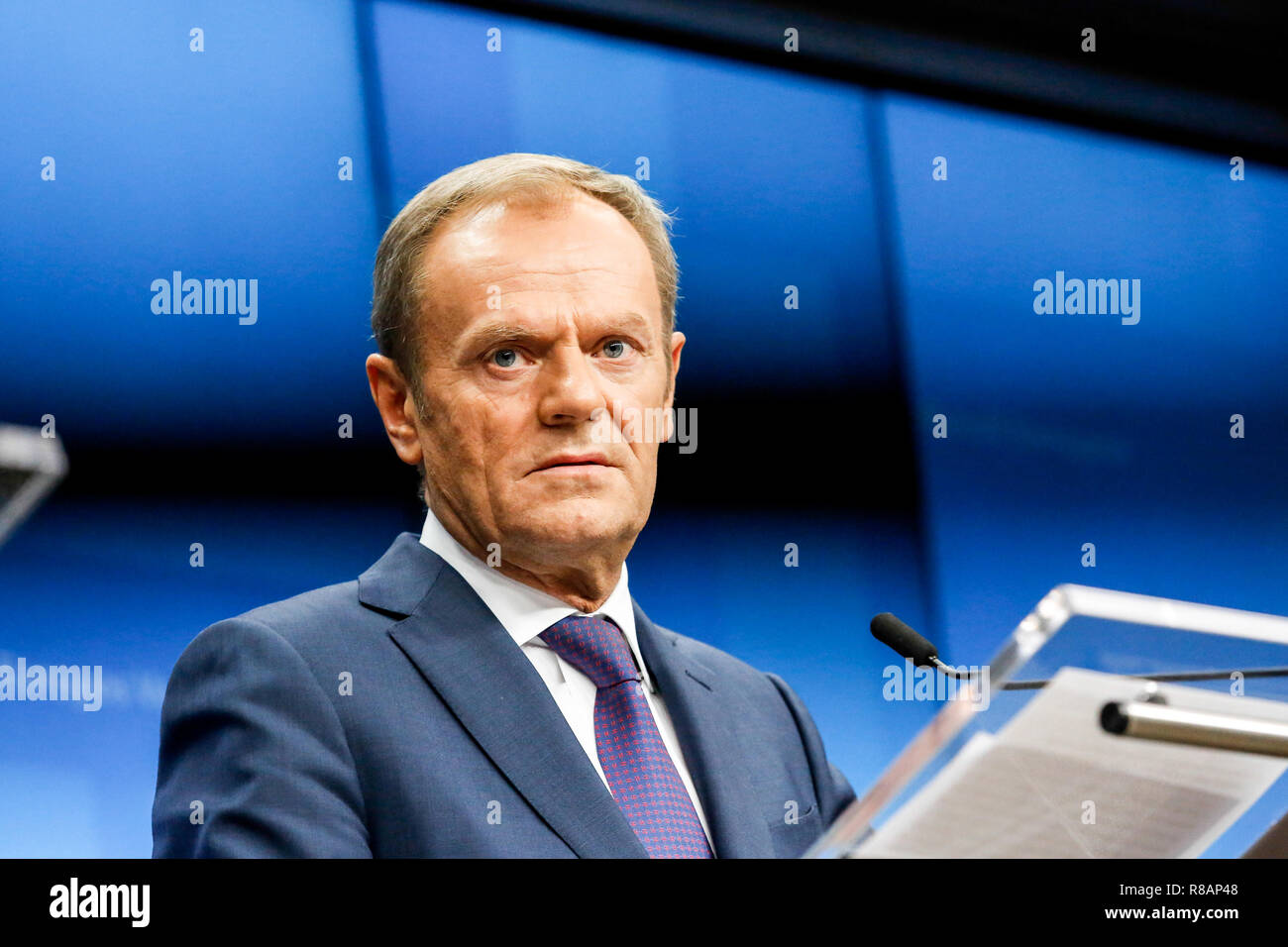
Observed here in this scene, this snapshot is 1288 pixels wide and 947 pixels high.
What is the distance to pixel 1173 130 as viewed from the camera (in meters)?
3.56

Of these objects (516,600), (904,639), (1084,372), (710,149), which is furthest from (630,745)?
(1084,372)

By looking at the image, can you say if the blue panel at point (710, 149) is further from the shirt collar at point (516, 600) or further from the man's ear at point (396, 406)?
the shirt collar at point (516, 600)

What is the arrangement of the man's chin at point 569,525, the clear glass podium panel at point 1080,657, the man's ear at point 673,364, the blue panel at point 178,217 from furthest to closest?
the blue panel at point 178,217 → the man's ear at point 673,364 → the man's chin at point 569,525 → the clear glass podium panel at point 1080,657

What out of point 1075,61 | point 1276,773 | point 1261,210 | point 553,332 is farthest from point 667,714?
point 1261,210

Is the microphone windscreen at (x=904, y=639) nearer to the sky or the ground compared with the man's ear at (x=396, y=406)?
nearer to the ground

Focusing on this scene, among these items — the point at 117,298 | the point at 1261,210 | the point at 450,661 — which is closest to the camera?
the point at 450,661

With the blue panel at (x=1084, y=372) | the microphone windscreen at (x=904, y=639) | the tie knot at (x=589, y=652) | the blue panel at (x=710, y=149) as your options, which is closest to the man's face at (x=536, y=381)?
the tie knot at (x=589, y=652)

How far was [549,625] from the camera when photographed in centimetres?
182

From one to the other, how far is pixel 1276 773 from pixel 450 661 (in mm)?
941

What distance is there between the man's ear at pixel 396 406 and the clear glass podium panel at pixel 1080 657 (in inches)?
42.7

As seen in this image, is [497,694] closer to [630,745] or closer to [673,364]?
[630,745]

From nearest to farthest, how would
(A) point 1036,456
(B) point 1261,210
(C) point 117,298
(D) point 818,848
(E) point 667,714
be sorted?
(D) point 818,848, (E) point 667,714, (C) point 117,298, (A) point 1036,456, (B) point 1261,210

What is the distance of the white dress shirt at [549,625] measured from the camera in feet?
5.80
